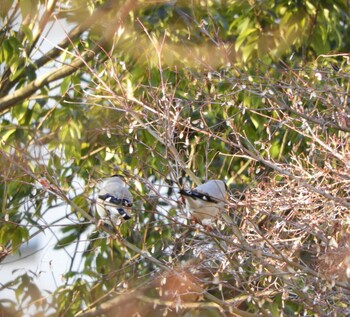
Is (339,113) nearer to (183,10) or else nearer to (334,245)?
(334,245)

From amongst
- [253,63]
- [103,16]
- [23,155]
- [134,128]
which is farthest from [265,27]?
[23,155]

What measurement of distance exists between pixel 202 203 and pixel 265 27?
9.59ft

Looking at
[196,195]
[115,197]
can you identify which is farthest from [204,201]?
[115,197]

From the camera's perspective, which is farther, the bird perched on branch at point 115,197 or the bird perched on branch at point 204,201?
the bird perched on branch at point 115,197

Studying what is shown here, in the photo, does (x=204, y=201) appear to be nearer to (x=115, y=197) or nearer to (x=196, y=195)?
(x=196, y=195)

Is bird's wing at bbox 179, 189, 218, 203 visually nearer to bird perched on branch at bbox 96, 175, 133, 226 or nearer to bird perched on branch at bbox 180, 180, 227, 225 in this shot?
bird perched on branch at bbox 180, 180, 227, 225

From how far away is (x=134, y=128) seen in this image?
18.7 feet

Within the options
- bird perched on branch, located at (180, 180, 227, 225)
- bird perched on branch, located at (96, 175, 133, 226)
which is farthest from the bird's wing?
bird perched on branch, located at (96, 175, 133, 226)

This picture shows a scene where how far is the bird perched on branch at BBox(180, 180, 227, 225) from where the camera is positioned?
17.4ft

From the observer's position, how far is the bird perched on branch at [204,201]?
5289 millimetres

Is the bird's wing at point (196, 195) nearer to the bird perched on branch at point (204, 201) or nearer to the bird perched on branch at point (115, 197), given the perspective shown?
the bird perched on branch at point (204, 201)

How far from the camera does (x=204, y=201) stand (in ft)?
17.6

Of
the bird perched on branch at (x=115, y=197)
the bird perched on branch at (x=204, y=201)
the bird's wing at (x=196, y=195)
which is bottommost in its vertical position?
the bird perched on branch at (x=115, y=197)

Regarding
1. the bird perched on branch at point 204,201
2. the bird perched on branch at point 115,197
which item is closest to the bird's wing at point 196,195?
the bird perched on branch at point 204,201
